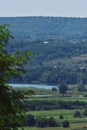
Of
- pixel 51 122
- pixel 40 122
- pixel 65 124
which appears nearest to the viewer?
pixel 65 124

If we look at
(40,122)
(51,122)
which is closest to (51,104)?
(40,122)

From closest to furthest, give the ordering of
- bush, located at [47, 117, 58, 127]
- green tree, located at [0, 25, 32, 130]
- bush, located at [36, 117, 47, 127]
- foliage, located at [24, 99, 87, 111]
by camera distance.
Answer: green tree, located at [0, 25, 32, 130] < bush, located at [47, 117, 58, 127] < bush, located at [36, 117, 47, 127] < foliage, located at [24, 99, 87, 111]

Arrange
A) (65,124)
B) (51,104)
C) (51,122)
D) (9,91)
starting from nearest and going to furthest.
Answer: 1. (9,91)
2. (65,124)
3. (51,122)
4. (51,104)

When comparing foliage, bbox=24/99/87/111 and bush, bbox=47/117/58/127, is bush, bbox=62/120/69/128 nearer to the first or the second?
bush, bbox=47/117/58/127

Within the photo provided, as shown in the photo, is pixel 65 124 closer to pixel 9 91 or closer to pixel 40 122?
pixel 40 122

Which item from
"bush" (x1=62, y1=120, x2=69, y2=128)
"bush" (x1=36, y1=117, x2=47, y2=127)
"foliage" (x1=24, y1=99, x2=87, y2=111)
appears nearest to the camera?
"bush" (x1=62, y1=120, x2=69, y2=128)

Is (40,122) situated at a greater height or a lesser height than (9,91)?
lesser

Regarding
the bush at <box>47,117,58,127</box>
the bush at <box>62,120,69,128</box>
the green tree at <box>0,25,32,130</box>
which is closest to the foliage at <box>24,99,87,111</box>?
the bush at <box>47,117,58,127</box>

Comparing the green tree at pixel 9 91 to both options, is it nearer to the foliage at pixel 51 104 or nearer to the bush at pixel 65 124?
the bush at pixel 65 124

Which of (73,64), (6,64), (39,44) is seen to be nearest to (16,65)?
(6,64)
